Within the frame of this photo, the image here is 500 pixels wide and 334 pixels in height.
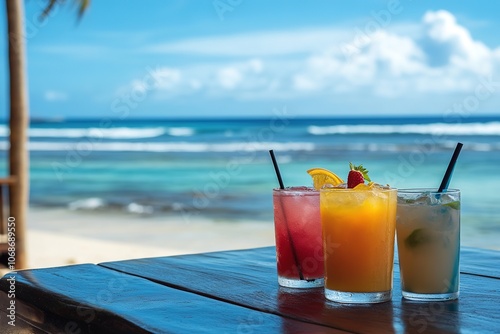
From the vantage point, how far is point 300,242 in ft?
4.69

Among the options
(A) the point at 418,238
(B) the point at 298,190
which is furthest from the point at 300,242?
(A) the point at 418,238

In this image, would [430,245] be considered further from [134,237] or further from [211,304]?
[134,237]

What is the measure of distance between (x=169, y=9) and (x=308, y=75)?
5813 mm

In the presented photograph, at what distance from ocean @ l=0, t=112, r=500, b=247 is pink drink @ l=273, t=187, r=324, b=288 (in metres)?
5.80

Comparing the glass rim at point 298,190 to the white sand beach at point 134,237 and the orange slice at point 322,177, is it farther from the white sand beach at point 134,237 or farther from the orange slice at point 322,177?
the white sand beach at point 134,237

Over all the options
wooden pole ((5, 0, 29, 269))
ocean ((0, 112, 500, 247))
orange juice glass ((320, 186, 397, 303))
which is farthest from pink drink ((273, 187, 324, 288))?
ocean ((0, 112, 500, 247))

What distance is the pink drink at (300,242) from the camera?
4.66ft

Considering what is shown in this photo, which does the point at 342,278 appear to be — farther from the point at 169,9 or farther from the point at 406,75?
the point at 169,9

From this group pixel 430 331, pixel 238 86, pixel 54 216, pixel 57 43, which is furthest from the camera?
pixel 57 43

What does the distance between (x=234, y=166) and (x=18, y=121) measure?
12.0 m

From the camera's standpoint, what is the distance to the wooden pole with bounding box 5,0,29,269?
17.3 ft

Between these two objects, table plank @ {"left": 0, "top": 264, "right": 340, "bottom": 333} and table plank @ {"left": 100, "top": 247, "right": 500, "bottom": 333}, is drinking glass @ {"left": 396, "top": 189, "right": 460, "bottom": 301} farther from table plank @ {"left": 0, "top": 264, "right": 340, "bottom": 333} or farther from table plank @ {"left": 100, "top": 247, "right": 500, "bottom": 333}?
table plank @ {"left": 0, "top": 264, "right": 340, "bottom": 333}

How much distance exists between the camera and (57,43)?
27.0 meters

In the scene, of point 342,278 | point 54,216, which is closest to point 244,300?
point 342,278
